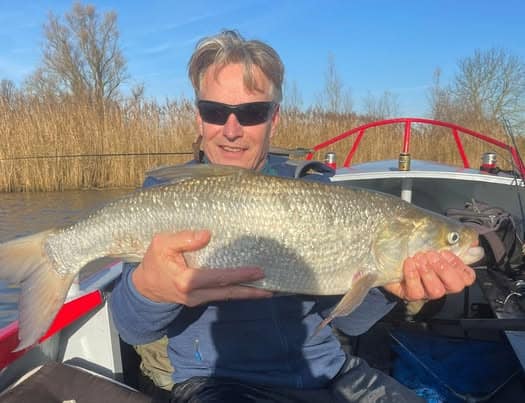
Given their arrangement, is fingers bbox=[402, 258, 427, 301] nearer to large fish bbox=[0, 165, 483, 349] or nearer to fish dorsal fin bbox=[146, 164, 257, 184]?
large fish bbox=[0, 165, 483, 349]

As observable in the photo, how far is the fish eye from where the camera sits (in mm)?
2059

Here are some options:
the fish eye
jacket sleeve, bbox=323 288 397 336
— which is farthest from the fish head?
jacket sleeve, bbox=323 288 397 336

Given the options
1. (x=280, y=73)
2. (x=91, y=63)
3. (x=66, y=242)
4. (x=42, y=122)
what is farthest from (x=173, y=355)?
(x=91, y=63)

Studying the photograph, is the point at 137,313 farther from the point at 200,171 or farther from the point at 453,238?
the point at 453,238

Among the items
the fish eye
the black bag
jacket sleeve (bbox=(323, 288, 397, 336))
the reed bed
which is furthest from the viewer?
the reed bed

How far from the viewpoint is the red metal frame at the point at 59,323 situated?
6.61 feet

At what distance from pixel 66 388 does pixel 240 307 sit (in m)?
1.00

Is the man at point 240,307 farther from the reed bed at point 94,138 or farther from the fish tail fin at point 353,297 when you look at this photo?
the reed bed at point 94,138

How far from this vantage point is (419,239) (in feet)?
6.84

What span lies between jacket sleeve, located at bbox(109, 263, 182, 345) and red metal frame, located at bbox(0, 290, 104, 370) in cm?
32

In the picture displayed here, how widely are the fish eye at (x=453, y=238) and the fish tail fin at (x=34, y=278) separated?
5.68ft

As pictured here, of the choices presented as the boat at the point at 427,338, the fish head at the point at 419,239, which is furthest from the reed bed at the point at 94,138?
the fish head at the point at 419,239

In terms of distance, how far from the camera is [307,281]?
1954 millimetres

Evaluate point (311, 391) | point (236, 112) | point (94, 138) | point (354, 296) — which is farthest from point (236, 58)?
point (94, 138)
